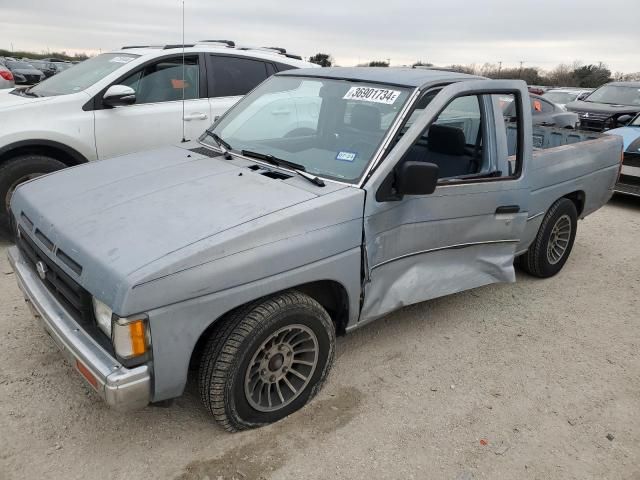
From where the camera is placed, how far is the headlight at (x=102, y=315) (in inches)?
89.5

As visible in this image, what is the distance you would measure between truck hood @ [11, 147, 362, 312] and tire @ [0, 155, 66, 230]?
1834 mm

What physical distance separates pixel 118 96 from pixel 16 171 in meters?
1.16

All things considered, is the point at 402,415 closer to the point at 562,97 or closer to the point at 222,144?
the point at 222,144

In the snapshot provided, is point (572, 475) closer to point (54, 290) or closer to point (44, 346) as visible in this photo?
point (54, 290)

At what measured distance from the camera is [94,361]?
2268 mm

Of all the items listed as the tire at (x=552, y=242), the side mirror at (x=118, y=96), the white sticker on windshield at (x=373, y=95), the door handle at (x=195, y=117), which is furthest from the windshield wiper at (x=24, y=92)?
the tire at (x=552, y=242)

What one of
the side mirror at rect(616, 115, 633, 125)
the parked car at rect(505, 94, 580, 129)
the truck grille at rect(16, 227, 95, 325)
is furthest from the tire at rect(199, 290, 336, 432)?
the side mirror at rect(616, 115, 633, 125)

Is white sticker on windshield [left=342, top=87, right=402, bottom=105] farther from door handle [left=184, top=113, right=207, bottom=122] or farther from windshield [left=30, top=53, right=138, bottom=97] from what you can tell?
windshield [left=30, top=53, right=138, bottom=97]

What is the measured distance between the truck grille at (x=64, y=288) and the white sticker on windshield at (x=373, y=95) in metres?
1.99

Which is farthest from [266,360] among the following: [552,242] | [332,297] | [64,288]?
[552,242]

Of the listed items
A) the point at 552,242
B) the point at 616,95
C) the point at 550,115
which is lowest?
the point at 552,242

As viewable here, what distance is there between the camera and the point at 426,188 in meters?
2.90

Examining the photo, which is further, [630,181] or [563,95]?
[563,95]

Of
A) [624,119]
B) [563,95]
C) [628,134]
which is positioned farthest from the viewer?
[563,95]
